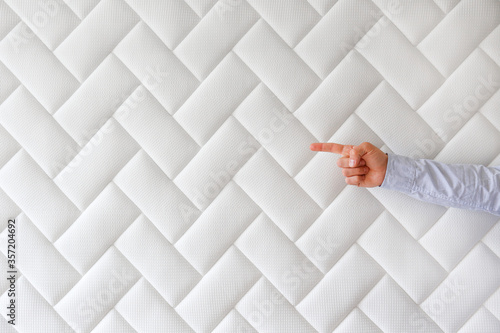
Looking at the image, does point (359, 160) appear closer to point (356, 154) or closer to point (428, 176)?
point (356, 154)

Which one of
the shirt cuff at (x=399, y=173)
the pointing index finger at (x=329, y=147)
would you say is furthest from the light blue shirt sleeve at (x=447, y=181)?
the pointing index finger at (x=329, y=147)

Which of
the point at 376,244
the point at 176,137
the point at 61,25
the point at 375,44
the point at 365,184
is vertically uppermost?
the point at 61,25

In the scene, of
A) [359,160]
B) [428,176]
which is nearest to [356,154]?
[359,160]

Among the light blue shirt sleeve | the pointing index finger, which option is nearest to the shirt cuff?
the light blue shirt sleeve

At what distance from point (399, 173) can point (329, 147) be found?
15cm

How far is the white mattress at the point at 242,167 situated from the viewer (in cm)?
92

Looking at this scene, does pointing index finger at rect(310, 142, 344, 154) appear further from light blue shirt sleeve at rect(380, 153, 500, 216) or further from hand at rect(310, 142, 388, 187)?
light blue shirt sleeve at rect(380, 153, 500, 216)

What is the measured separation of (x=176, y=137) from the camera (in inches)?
36.2

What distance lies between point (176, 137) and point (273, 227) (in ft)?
0.92

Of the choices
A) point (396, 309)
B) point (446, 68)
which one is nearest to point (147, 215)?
point (396, 309)

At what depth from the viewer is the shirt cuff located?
88 cm

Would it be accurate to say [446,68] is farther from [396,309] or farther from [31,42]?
[31,42]

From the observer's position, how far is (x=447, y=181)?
874 millimetres

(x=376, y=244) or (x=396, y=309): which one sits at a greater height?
(x=376, y=244)
